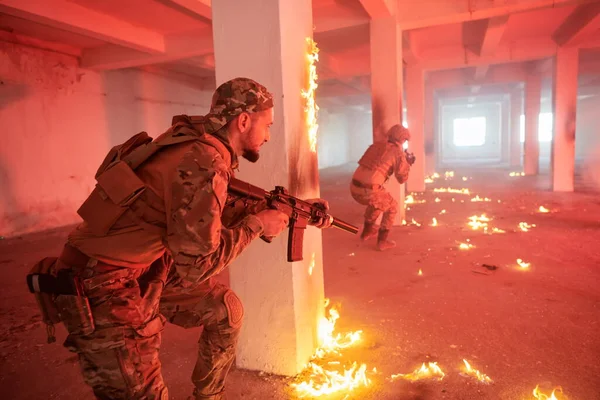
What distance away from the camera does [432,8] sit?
20.6ft

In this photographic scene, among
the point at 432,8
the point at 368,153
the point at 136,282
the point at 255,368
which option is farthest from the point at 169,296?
the point at 432,8

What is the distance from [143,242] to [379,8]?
5.65 m

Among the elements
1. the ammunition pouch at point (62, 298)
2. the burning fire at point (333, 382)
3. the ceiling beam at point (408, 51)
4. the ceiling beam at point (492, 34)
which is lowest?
the burning fire at point (333, 382)

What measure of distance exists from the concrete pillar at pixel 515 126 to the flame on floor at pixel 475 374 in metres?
15.5

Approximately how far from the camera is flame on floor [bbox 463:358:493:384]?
2.32m

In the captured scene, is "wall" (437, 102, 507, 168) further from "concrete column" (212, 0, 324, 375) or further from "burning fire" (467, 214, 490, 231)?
"concrete column" (212, 0, 324, 375)

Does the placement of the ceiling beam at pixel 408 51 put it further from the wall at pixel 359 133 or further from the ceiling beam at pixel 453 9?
the wall at pixel 359 133

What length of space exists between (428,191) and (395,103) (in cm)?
480

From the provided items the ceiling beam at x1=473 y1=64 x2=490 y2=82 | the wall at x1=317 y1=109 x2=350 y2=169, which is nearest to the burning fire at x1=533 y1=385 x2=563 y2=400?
the ceiling beam at x1=473 y1=64 x2=490 y2=82

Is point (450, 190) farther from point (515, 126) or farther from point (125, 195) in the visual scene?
point (125, 195)

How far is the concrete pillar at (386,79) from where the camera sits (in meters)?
6.53

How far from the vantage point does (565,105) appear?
363 inches

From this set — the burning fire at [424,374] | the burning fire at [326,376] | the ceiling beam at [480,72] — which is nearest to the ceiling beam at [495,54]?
the ceiling beam at [480,72]

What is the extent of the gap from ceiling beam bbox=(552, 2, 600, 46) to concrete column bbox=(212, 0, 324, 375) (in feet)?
23.5
